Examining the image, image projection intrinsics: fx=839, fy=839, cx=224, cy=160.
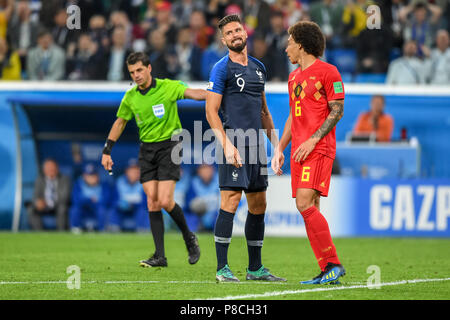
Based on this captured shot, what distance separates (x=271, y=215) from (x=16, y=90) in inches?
223

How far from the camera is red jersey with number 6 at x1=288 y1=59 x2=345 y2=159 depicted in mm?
6984

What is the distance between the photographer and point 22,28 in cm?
1864

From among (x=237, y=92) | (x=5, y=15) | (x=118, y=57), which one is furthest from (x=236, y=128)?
(x=5, y=15)

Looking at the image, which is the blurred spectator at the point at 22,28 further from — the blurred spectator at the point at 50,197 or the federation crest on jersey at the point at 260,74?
the federation crest on jersey at the point at 260,74

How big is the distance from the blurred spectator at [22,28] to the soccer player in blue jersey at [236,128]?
11282 millimetres

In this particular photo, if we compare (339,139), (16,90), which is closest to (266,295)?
(339,139)

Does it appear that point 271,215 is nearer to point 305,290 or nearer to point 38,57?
point 38,57

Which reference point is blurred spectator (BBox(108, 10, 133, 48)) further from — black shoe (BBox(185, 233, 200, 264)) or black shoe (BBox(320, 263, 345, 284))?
black shoe (BBox(320, 263, 345, 284))

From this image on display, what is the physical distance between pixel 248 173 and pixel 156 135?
2.23m

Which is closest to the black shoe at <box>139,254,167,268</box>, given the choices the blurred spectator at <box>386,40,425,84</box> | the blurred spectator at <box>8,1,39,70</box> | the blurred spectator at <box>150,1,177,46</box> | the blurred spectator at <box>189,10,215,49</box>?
the blurred spectator at <box>386,40,425,84</box>

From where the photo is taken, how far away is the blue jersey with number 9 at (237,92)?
24.9 feet

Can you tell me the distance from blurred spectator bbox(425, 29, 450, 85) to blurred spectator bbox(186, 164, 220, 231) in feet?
15.7

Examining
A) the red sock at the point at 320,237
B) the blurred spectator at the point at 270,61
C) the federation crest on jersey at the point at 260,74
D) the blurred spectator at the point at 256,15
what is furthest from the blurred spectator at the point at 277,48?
the red sock at the point at 320,237
